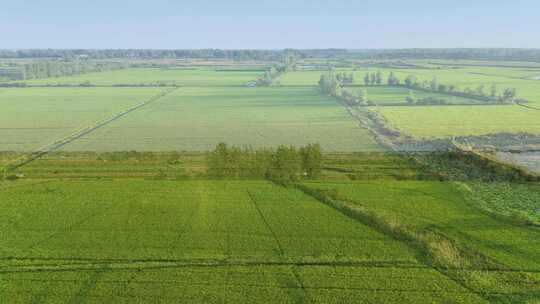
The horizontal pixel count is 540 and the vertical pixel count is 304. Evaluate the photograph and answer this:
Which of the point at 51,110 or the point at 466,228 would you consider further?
the point at 51,110

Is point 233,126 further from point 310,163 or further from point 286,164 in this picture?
point 310,163

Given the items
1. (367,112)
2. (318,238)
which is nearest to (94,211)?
(318,238)

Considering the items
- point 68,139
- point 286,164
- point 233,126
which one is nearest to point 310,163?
point 286,164

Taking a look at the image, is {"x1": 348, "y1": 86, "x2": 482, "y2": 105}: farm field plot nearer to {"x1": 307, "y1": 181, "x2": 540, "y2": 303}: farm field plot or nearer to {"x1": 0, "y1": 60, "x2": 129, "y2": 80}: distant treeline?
{"x1": 307, "y1": 181, "x2": 540, "y2": 303}: farm field plot

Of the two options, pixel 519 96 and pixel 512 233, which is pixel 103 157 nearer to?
pixel 512 233

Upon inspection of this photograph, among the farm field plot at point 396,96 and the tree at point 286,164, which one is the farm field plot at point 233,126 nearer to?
the farm field plot at point 396,96

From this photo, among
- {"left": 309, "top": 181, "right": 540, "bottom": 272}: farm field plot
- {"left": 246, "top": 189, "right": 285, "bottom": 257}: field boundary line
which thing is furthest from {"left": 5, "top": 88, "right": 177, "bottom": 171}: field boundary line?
{"left": 309, "top": 181, "right": 540, "bottom": 272}: farm field plot

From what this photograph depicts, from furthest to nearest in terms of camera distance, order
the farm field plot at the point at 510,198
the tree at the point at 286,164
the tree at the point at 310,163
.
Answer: the tree at the point at 310,163, the tree at the point at 286,164, the farm field plot at the point at 510,198

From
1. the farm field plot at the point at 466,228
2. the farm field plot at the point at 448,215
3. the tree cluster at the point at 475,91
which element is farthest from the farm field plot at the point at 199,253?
the tree cluster at the point at 475,91
